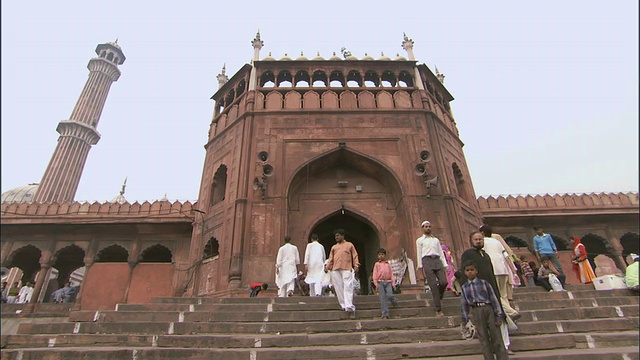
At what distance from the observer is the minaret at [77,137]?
2849 centimetres

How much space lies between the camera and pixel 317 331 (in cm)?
514

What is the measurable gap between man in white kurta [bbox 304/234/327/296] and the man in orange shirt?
47.5 inches

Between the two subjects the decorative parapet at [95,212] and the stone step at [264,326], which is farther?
the decorative parapet at [95,212]

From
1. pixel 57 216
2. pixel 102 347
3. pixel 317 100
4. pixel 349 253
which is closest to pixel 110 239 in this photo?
pixel 57 216

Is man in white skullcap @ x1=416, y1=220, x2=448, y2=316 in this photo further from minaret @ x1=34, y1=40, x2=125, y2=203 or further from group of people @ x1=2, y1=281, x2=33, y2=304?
minaret @ x1=34, y1=40, x2=125, y2=203

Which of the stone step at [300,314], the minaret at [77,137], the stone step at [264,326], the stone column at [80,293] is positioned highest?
the minaret at [77,137]

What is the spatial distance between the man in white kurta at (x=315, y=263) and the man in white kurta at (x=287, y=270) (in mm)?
477

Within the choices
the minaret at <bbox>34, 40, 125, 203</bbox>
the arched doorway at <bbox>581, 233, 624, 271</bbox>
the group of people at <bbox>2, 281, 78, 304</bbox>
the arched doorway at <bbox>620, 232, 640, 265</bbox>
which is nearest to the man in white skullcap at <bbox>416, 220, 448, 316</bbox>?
the arched doorway at <bbox>581, 233, 624, 271</bbox>

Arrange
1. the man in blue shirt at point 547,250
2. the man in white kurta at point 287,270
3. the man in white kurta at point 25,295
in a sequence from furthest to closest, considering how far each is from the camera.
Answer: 1. the man in white kurta at point 25,295
2. the man in blue shirt at point 547,250
3. the man in white kurta at point 287,270

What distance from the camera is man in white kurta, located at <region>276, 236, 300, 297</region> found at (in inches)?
295

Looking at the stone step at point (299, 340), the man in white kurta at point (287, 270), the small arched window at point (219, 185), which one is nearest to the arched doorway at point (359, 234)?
the small arched window at point (219, 185)

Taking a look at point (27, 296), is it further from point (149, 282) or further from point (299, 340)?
point (299, 340)

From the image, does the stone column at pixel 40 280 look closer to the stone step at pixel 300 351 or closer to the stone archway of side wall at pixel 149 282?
the stone archway of side wall at pixel 149 282

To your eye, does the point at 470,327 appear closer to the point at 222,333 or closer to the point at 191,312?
the point at 222,333
